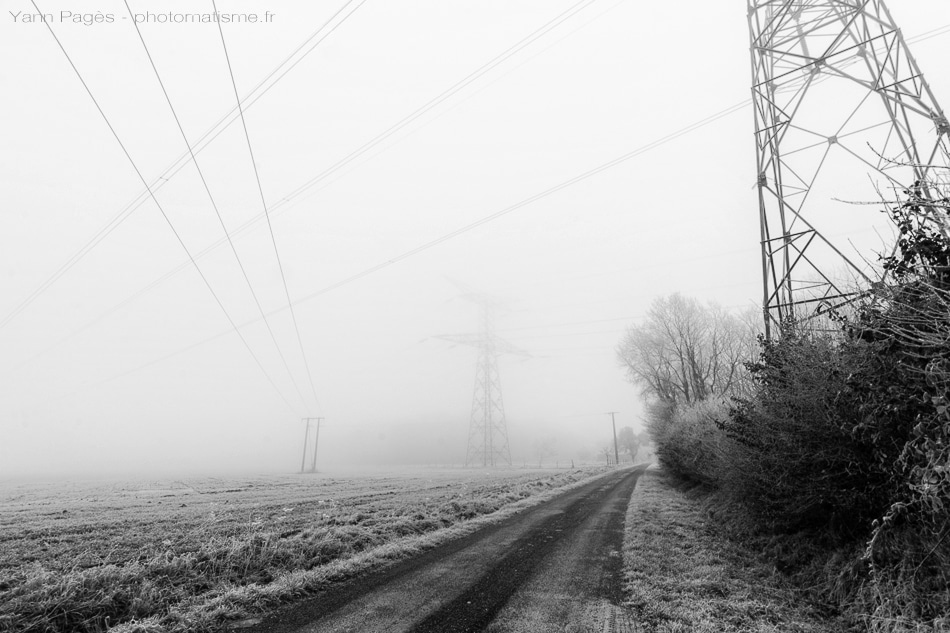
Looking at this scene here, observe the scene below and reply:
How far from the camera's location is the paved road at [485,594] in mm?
5023

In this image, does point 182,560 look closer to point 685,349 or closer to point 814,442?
point 814,442

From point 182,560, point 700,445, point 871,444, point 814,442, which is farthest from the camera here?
point 700,445

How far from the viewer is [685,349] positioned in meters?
31.3

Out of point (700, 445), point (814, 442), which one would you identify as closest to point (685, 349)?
point (700, 445)

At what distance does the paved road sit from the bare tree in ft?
78.5

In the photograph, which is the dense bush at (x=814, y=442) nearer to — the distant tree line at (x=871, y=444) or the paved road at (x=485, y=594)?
the distant tree line at (x=871, y=444)

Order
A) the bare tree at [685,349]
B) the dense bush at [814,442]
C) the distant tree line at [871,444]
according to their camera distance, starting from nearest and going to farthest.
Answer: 1. the distant tree line at [871,444]
2. the dense bush at [814,442]
3. the bare tree at [685,349]

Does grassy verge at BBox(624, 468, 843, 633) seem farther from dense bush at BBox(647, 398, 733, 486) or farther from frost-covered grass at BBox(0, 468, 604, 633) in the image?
frost-covered grass at BBox(0, 468, 604, 633)

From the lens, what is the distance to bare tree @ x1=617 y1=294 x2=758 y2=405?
29234 millimetres

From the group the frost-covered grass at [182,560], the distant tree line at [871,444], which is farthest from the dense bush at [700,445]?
the frost-covered grass at [182,560]

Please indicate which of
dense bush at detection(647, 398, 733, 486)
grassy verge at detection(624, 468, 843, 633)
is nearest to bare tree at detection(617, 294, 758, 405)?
dense bush at detection(647, 398, 733, 486)

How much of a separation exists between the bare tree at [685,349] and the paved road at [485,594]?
942 inches

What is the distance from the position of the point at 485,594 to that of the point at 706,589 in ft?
11.2

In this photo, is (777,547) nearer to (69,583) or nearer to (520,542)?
(520,542)
